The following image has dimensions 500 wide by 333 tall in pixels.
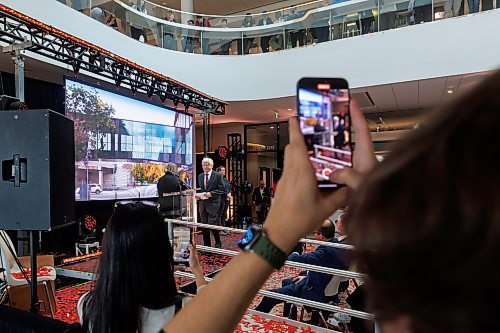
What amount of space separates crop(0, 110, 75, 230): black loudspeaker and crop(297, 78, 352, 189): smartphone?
6.72 feet

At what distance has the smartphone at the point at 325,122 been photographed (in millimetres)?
600

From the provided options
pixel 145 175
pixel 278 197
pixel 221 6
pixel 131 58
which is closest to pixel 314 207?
pixel 278 197

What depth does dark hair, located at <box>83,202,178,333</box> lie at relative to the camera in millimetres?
1226

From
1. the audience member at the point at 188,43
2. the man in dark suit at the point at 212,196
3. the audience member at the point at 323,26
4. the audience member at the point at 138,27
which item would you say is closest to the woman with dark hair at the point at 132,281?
the man in dark suit at the point at 212,196

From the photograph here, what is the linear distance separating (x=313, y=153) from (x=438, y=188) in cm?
31

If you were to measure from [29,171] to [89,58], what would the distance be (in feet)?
12.6

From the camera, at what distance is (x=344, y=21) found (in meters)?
7.97

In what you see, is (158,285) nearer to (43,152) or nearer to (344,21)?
(43,152)

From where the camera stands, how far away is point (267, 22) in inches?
356

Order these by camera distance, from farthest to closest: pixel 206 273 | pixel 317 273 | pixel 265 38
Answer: pixel 265 38
pixel 206 273
pixel 317 273

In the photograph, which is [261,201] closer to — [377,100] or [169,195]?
[377,100]

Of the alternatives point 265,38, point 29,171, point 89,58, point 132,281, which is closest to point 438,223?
point 132,281

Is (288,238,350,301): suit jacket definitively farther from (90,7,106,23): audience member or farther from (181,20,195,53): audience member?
(181,20,195,53): audience member

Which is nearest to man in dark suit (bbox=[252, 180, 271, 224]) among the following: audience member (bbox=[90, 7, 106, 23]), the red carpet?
the red carpet
